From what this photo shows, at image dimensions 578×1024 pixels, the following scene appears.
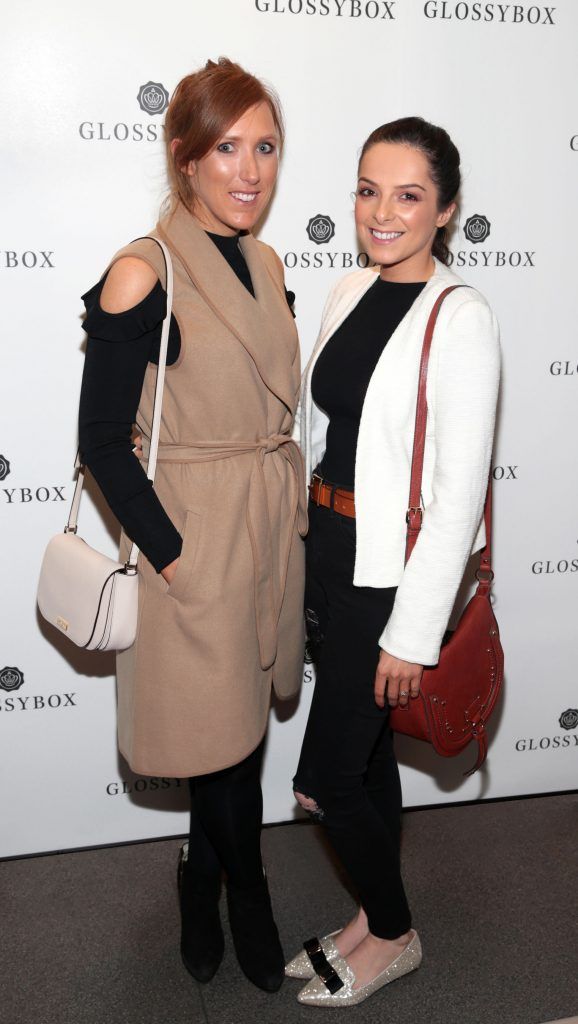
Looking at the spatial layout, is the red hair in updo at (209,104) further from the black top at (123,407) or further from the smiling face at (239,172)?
the black top at (123,407)

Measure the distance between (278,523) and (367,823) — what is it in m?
0.67

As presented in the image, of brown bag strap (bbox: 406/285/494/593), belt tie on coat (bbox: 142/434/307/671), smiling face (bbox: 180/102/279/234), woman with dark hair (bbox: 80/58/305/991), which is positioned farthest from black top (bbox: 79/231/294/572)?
brown bag strap (bbox: 406/285/494/593)

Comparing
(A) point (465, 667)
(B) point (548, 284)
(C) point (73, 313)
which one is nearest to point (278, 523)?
(A) point (465, 667)

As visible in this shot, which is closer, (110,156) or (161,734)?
(161,734)

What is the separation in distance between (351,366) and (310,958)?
4.48 ft

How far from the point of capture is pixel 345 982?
2.09 meters

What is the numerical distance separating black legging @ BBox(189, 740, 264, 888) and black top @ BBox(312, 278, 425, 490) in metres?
0.67

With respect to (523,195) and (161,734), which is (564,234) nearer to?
(523,195)

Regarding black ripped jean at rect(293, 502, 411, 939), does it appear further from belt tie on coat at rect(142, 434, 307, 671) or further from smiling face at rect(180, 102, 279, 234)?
smiling face at rect(180, 102, 279, 234)

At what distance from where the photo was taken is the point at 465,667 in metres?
→ 1.89

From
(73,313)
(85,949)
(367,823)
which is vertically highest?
(73,313)

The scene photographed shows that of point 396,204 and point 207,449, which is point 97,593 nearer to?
point 207,449

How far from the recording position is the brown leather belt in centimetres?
184

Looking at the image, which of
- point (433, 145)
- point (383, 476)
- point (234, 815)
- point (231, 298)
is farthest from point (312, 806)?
point (433, 145)
